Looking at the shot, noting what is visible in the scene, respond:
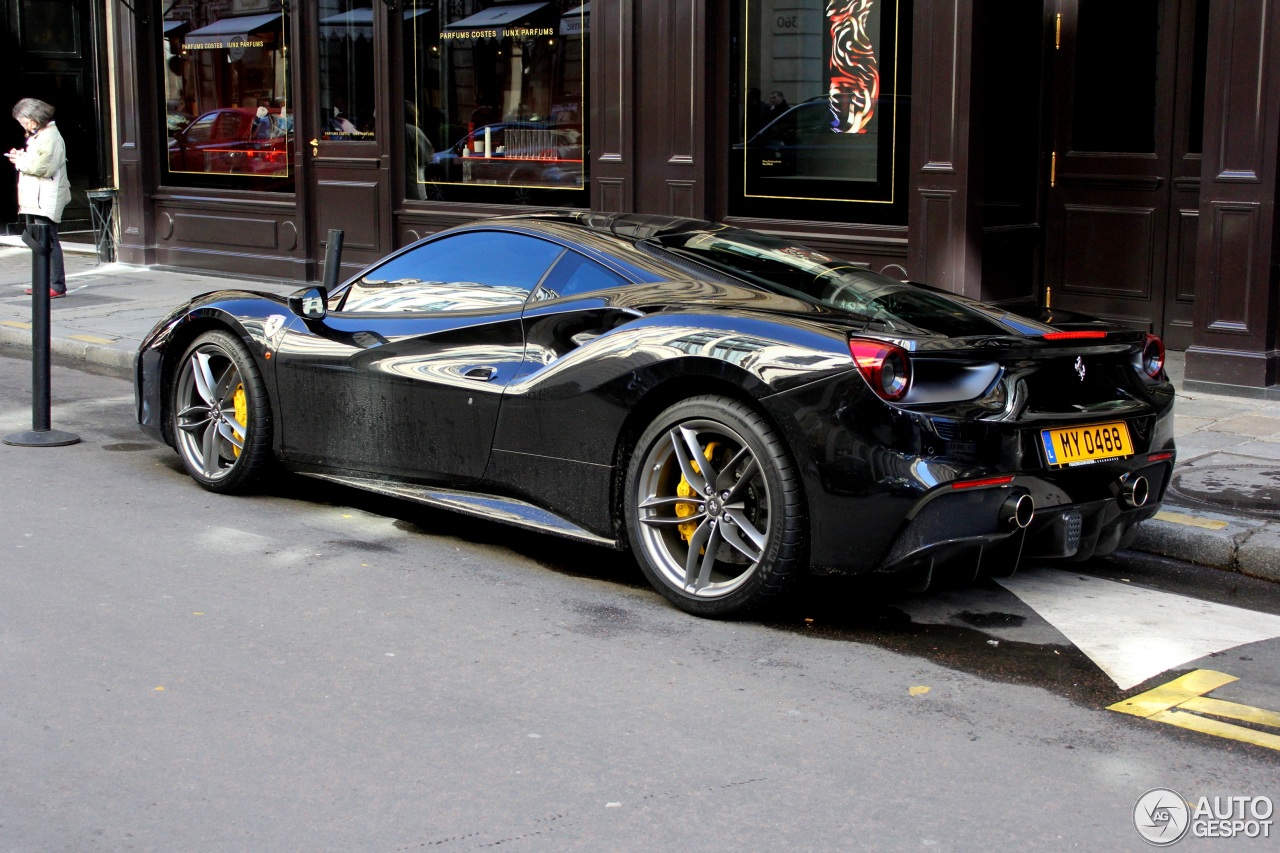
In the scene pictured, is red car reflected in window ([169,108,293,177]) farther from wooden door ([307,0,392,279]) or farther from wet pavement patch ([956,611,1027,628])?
wet pavement patch ([956,611,1027,628])

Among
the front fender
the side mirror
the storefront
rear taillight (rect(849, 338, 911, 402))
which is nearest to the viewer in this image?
rear taillight (rect(849, 338, 911, 402))

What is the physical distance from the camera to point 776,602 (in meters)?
4.91

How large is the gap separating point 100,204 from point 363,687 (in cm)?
1339

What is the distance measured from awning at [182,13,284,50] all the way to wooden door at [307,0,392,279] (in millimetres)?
640

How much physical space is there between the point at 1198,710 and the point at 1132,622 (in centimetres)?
88

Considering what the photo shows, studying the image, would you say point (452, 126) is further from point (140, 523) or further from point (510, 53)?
point (140, 523)

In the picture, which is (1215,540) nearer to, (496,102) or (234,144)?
(496,102)

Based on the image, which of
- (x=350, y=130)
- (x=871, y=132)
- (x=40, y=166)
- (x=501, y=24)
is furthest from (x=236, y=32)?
(x=871, y=132)

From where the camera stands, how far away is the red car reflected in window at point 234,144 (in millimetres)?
14719

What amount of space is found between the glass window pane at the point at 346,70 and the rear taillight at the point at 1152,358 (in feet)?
32.3

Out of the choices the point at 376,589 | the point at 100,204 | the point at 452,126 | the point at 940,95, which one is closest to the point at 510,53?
the point at 452,126

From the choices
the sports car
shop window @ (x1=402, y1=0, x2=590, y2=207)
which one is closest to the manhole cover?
the sports car

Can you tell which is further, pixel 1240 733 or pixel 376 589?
pixel 376 589

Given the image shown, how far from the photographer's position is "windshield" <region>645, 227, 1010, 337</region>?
514cm
